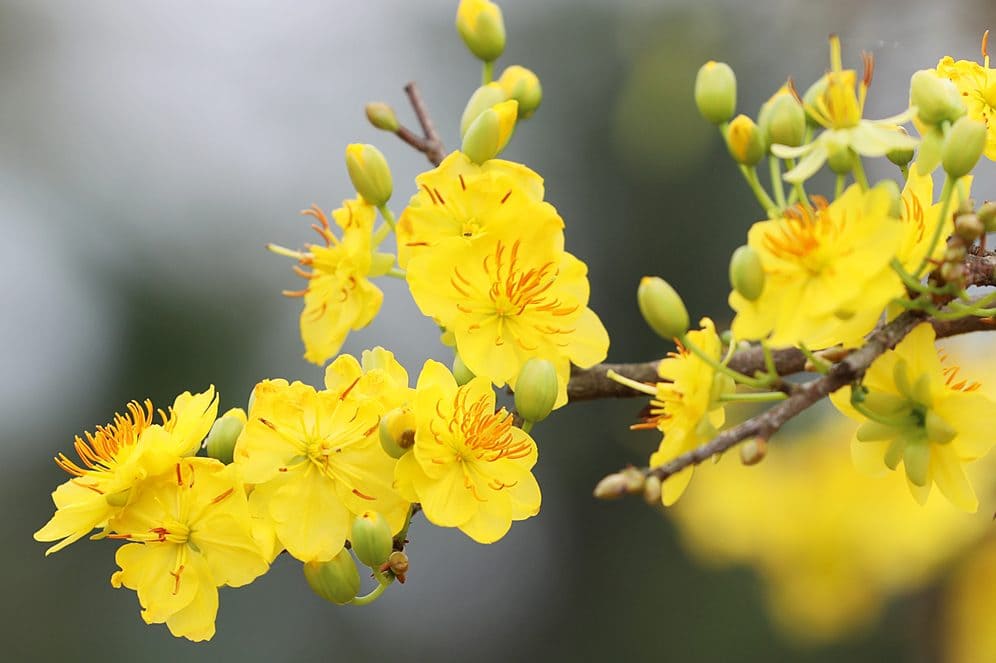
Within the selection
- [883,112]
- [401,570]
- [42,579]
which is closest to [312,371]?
[42,579]

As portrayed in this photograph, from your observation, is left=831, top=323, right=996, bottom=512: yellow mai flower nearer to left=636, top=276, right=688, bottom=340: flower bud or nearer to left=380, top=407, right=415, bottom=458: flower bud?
left=636, top=276, right=688, bottom=340: flower bud

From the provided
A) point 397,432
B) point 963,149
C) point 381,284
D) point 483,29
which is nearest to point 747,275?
point 963,149

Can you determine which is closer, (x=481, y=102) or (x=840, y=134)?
(x=840, y=134)

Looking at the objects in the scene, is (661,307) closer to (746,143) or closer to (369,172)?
(746,143)

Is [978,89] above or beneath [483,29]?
beneath

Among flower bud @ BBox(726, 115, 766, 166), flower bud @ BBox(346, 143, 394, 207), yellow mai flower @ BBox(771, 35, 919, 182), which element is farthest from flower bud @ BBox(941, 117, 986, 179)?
flower bud @ BBox(346, 143, 394, 207)

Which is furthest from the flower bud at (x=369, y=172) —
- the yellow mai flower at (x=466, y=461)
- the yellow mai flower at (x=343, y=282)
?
the yellow mai flower at (x=466, y=461)
